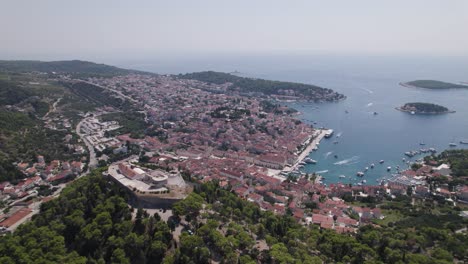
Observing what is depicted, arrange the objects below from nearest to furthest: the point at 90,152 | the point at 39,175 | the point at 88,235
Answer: the point at 88,235 → the point at 39,175 → the point at 90,152

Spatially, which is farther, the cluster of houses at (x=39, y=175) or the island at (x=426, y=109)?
the island at (x=426, y=109)

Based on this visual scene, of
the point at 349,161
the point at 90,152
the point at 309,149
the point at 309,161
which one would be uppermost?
the point at 90,152

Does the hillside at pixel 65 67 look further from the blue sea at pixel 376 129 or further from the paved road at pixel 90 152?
the blue sea at pixel 376 129

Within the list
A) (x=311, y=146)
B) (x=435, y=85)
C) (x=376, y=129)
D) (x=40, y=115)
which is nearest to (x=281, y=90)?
(x=376, y=129)

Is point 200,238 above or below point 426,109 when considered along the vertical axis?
above

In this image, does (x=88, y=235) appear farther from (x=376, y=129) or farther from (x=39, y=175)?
(x=376, y=129)

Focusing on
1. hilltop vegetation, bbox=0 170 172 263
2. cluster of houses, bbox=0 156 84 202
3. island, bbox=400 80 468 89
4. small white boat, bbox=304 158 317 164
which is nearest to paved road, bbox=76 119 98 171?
cluster of houses, bbox=0 156 84 202

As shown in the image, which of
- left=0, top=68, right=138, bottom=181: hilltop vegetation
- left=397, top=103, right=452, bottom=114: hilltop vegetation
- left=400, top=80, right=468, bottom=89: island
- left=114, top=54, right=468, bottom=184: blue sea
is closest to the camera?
left=0, top=68, right=138, bottom=181: hilltop vegetation

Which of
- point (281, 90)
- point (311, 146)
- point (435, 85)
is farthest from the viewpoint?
point (435, 85)

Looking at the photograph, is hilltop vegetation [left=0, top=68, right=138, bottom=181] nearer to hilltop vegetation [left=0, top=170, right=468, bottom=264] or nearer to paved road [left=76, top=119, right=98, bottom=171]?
paved road [left=76, top=119, right=98, bottom=171]

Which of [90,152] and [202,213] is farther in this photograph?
[90,152]

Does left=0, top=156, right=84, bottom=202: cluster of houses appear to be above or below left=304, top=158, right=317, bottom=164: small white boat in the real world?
above

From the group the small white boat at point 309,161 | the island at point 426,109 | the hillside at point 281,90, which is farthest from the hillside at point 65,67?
the island at point 426,109
